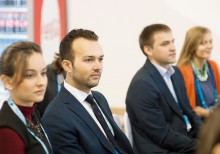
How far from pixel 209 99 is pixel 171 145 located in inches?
38.8

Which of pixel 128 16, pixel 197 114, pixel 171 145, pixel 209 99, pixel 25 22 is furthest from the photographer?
pixel 25 22

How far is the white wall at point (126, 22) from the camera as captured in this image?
4.76 metres

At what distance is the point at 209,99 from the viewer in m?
4.13

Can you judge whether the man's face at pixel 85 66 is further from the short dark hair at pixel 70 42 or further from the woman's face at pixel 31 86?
the woman's face at pixel 31 86

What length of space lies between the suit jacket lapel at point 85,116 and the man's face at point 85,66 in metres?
0.10

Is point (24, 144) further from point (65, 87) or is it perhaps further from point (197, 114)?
point (197, 114)

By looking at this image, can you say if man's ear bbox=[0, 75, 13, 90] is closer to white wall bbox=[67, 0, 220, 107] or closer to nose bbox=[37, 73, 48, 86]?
nose bbox=[37, 73, 48, 86]

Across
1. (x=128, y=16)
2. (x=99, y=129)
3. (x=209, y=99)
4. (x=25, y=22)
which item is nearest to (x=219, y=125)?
(x=99, y=129)

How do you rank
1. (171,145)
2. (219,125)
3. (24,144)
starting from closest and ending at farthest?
(219,125)
(24,144)
(171,145)

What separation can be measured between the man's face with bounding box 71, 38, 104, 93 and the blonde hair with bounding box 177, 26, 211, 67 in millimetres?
1790

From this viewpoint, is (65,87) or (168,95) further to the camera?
(168,95)

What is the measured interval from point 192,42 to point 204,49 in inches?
5.3

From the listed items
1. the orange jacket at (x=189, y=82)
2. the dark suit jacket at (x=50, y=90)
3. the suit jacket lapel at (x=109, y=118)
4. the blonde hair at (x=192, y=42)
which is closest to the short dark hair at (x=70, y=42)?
the suit jacket lapel at (x=109, y=118)

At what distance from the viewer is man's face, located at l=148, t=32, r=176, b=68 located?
358 cm
